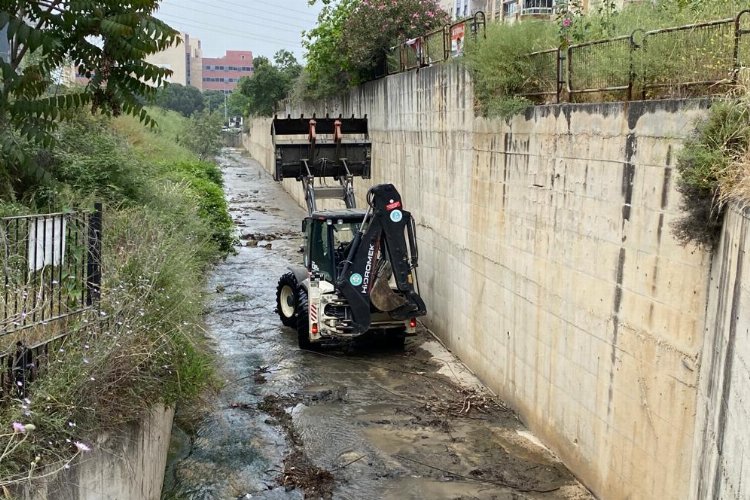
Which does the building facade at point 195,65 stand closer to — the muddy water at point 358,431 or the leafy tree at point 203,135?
the leafy tree at point 203,135

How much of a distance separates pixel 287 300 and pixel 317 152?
10.5ft

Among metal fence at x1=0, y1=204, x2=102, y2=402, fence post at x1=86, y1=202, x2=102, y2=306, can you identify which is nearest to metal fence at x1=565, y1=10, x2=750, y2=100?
fence post at x1=86, y1=202, x2=102, y2=306

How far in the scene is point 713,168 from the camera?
230 inches

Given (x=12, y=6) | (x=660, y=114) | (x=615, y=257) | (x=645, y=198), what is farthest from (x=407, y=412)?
(x=12, y=6)

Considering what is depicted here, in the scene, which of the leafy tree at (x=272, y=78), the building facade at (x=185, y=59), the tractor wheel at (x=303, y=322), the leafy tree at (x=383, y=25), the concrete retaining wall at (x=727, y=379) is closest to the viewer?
the concrete retaining wall at (x=727, y=379)

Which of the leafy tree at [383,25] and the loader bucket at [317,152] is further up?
the leafy tree at [383,25]

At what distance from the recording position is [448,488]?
25.8 ft

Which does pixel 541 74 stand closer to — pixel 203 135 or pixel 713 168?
pixel 713 168

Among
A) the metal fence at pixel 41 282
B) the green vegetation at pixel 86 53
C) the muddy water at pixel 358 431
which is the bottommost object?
the muddy water at pixel 358 431

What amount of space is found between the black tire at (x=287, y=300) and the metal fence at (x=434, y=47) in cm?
508

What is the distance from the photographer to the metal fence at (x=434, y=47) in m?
12.3

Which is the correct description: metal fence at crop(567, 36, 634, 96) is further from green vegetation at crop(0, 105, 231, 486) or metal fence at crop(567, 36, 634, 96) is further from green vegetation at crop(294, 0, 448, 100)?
green vegetation at crop(294, 0, 448, 100)

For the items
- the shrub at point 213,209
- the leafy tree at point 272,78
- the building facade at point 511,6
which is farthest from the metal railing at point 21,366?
the leafy tree at point 272,78

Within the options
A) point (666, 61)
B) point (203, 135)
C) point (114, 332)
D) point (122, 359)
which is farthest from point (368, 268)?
point (203, 135)
